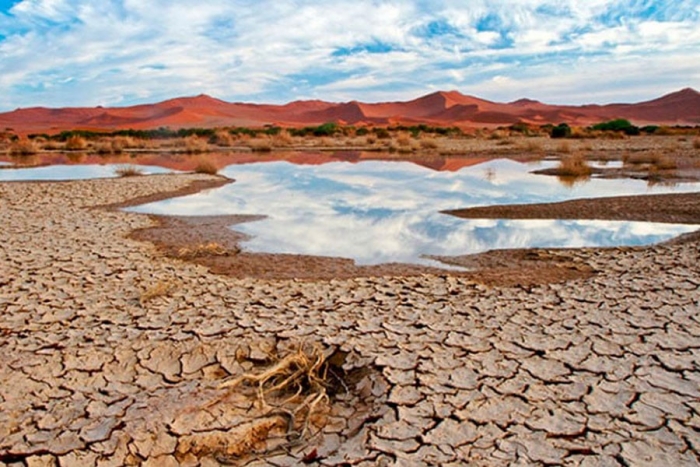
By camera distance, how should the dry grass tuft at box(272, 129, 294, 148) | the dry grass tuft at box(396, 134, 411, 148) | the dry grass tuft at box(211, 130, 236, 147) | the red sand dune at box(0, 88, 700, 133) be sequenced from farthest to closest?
the red sand dune at box(0, 88, 700, 133) < the dry grass tuft at box(211, 130, 236, 147) < the dry grass tuft at box(272, 129, 294, 148) < the dry grass tuft at box(396, 134, 411, 148)

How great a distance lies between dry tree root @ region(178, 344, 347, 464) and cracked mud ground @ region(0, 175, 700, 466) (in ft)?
0.07

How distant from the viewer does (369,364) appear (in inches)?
154

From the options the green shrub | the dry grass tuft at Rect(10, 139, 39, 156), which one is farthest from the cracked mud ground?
the green shrub

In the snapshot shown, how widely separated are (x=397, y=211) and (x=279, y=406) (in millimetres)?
7823

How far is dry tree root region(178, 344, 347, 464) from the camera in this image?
3.05 meters

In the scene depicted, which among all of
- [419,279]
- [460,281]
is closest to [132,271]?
[419,279]

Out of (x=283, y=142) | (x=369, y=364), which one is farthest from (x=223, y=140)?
(x=369, y=364)

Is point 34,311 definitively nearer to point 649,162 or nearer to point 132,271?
point 132,271

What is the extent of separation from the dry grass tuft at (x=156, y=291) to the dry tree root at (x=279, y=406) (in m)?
1.84

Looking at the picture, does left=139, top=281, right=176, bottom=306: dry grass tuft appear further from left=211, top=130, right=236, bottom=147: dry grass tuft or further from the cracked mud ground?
left=211, top=130, right=236, bottom=147: dry grass tuft

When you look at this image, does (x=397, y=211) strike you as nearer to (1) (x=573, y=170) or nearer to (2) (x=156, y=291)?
(2) (x=156, y=291)

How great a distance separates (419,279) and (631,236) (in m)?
4.25

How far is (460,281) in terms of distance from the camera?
576cm

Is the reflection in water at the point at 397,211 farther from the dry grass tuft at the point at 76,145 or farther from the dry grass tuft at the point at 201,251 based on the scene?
the dry grass tuft at the point at 76,145
